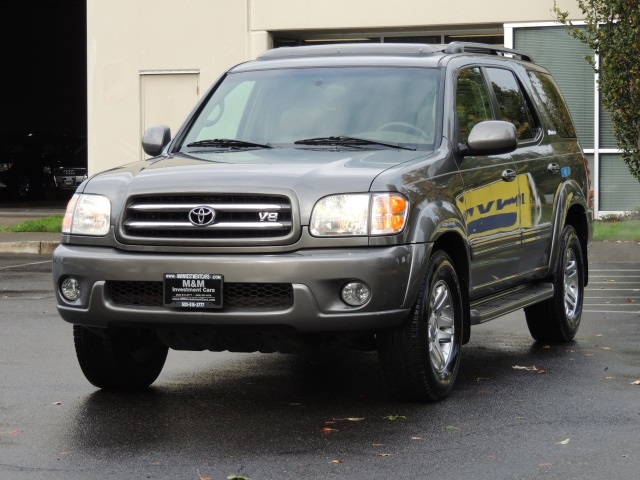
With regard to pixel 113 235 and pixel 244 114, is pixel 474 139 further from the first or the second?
pixel 113 235

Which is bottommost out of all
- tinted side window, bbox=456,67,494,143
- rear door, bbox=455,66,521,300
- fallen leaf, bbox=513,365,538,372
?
fallen leaf, bbox=513,365,538,372

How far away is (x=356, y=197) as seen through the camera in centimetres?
659

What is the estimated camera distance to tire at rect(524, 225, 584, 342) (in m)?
9.21

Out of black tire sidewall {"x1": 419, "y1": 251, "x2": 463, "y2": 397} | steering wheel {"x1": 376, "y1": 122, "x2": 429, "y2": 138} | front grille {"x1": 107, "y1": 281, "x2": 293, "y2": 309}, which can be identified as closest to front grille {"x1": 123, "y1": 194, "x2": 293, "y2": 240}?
front grille {"x1": 107, "y1": 281, "x2": 293, "y2": 309}

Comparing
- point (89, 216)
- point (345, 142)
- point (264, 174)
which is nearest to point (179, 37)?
point (345, 142)

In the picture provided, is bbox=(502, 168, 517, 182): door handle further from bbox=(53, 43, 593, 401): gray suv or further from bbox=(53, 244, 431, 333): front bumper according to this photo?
bbox=(53, 244, 431, 333): front bumper

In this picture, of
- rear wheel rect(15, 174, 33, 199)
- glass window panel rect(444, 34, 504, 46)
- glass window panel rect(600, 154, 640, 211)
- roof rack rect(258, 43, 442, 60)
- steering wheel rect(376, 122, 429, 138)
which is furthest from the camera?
rear wheel rect(15, 174, 33, 199)

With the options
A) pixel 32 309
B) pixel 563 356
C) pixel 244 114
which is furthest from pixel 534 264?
pixel 32 309

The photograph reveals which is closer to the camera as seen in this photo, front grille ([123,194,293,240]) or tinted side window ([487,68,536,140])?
front grille ([123,194,293,240])

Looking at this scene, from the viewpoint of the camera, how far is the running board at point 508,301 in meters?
7.74

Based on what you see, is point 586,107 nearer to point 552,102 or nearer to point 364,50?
point 552,102

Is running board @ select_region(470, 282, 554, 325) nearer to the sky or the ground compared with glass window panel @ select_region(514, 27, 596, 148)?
nearer to the ground

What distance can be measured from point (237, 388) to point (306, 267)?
1.40 m

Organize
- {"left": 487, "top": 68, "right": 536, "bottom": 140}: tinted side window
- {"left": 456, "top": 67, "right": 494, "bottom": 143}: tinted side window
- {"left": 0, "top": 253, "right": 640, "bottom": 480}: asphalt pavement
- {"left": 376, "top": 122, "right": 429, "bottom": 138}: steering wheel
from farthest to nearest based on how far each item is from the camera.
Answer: {"left": 487, "top": 68, "right": 536, "bottom": 140}: tinted side window < {"left": 456, "top": 67, "right": 494, "bottom": 143}: tinted side window < {"left": 376, "top": 122, "right": 429, "bottom": 138}: steering wheel < {"left": 0, "top": 253, "right": 640, "bottom": 480}: asphalt pavement
